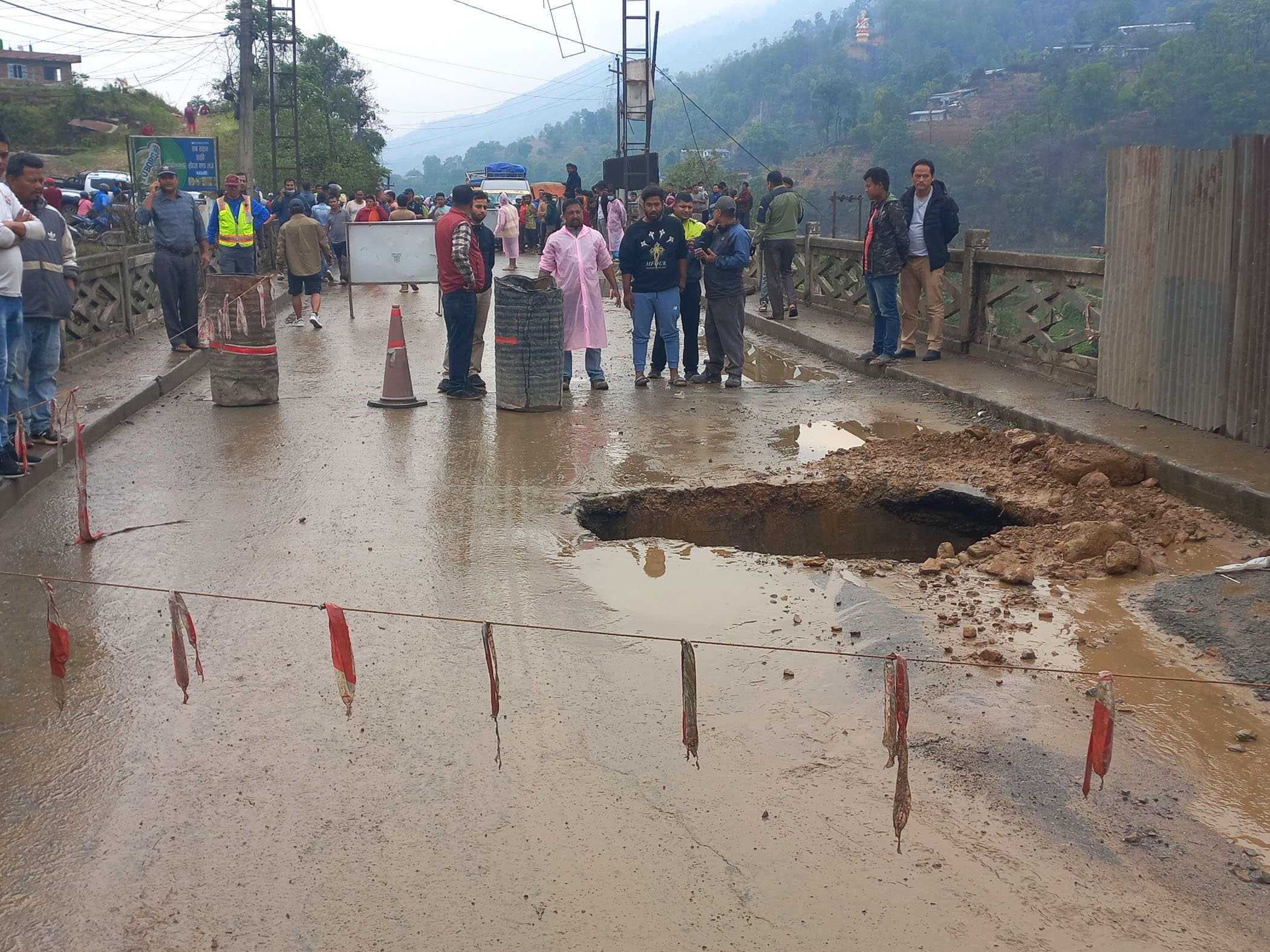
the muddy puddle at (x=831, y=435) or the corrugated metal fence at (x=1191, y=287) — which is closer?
the corrugated metal fence at (x=1191, y=287)

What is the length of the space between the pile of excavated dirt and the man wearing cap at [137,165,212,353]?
829 centimetres

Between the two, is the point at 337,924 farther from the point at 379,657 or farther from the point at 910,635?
the point at 910,635

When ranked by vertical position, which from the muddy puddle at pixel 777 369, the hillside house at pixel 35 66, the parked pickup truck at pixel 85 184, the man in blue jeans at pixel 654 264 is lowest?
the muddy puddle at pixel 777 369

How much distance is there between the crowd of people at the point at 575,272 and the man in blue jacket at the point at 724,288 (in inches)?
0.6

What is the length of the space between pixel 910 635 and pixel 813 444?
3.81 m

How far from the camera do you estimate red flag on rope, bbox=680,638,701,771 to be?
339 centimetres

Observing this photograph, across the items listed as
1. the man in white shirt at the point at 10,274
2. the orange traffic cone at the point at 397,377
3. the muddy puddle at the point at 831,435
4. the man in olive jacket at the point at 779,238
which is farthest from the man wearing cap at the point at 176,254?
the muddy puddle at the point at 831,435

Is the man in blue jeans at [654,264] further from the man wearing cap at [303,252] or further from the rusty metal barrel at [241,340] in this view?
the man wearing cap at [303,252]

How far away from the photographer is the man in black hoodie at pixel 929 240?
10938mm

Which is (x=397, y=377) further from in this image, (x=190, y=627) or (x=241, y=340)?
(x=190, y=627)

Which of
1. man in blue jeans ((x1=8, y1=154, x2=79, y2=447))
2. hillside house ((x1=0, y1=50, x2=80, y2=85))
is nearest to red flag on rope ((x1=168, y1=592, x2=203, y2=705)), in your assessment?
man in blue jeans ((x1=8, y1=154, x2=79, y2=447))

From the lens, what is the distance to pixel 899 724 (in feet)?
10.8

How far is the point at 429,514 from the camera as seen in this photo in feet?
22.5

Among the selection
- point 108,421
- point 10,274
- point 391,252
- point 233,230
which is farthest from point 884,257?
point 391,252
